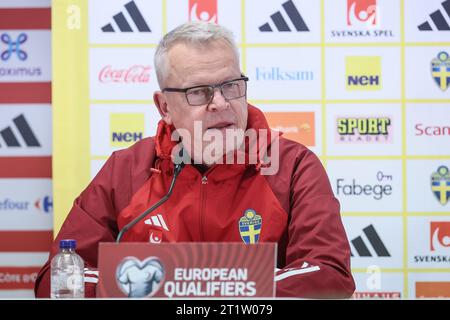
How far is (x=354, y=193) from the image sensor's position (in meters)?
3.07

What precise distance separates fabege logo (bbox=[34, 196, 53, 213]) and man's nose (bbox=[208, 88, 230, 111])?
1.99m

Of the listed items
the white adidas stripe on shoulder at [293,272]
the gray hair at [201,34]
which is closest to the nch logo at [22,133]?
the gray hair at [201,34]

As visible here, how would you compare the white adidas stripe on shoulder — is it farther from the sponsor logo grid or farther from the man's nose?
the sponsor logo grid

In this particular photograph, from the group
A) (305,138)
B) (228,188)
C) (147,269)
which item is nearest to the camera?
(147,269)

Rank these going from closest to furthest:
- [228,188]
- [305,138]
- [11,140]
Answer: [228,188]
[305,138]
[11,140]

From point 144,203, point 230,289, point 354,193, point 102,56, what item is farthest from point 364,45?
point 230,289

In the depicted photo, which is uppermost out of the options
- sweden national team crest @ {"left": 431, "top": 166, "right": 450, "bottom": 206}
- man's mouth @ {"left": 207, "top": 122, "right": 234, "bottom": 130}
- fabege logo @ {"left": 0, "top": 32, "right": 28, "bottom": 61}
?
fabege logo @ {"left": 0, "top": 32, "right": 28, "bottom": 61}

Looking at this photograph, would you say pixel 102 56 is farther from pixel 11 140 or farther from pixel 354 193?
pixel 354 193

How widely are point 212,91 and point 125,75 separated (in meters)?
1.45

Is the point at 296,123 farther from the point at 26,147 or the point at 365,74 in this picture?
the point at 26,147

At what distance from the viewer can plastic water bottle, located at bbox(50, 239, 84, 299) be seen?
4.30 feet

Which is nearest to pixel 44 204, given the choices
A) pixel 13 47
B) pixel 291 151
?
pixel 13 47

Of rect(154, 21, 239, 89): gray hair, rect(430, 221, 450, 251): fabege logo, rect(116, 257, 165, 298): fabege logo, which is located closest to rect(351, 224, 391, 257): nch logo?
rect(430, 221, 450, 251): fabege logo

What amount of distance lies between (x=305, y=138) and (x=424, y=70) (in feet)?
2.08
